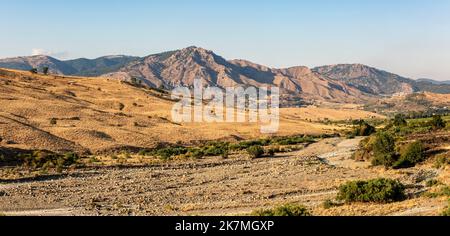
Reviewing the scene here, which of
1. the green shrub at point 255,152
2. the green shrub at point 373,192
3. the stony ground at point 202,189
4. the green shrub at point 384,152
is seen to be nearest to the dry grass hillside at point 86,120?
the green shrub at point 255,152

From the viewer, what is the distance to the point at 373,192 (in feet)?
91.6

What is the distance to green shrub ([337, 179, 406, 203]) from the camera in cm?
2758

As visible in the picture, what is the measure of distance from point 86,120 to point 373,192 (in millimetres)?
71343

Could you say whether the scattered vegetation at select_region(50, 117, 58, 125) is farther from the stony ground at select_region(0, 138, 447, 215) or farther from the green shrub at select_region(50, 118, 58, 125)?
the stony ground at select_region(0, 138, 447, 215)

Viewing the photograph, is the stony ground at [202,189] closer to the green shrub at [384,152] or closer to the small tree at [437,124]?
the green shrub at [384,152]

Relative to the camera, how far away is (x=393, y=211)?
23531 millimetres

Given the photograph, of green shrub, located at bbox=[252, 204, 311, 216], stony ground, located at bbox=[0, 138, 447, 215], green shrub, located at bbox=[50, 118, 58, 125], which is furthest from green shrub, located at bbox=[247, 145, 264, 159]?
green shrub, located at bbox=[252, 204, 311, 216]

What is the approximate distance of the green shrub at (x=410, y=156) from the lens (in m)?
46.9

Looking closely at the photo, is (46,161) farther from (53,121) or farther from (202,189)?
(53,121)

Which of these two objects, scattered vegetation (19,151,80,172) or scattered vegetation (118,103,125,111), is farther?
scattered vegetation (118,103,125,111)

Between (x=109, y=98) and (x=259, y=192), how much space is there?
98.2 m

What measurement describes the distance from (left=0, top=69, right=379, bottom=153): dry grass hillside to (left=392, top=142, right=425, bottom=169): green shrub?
3976 centimetres

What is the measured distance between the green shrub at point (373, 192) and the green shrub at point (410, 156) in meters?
18.6
